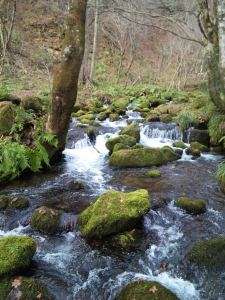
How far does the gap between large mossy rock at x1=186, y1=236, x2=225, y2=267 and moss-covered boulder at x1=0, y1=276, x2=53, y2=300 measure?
248cm

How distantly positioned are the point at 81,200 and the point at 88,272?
7.46ft

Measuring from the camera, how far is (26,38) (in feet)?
78.0

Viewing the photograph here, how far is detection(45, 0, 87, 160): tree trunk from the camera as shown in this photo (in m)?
5.71

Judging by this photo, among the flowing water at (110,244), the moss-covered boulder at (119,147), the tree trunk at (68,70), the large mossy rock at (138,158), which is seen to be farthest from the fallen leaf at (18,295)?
the moss-covered boulder at (119,147)

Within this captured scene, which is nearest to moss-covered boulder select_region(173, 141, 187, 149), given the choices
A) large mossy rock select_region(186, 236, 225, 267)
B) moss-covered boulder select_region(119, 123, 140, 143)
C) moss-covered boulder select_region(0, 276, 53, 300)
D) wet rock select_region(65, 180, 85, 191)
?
moss-covered boulder select_region(119, 123, 140, 143)

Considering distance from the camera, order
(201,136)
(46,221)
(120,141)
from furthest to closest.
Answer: (201,136)
(120,141)
(46,221)

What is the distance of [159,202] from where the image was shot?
5512 millimetres

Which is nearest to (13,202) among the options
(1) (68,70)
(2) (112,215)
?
(2) (112,215)

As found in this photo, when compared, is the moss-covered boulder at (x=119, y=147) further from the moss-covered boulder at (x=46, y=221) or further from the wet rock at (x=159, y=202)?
the moss-covered boulder at (x=46, y=221)

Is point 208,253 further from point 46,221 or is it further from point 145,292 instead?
point 46,221

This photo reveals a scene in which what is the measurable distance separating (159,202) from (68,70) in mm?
4376

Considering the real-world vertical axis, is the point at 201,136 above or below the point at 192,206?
above

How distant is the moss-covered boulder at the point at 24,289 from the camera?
114 inches

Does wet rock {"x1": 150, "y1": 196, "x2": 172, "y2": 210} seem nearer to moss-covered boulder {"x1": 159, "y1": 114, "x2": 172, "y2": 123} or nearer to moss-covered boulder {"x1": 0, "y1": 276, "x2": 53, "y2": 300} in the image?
moss-covered boulder {"x1": 0, "y1": 276, "x2": 53, "y2": 300}
